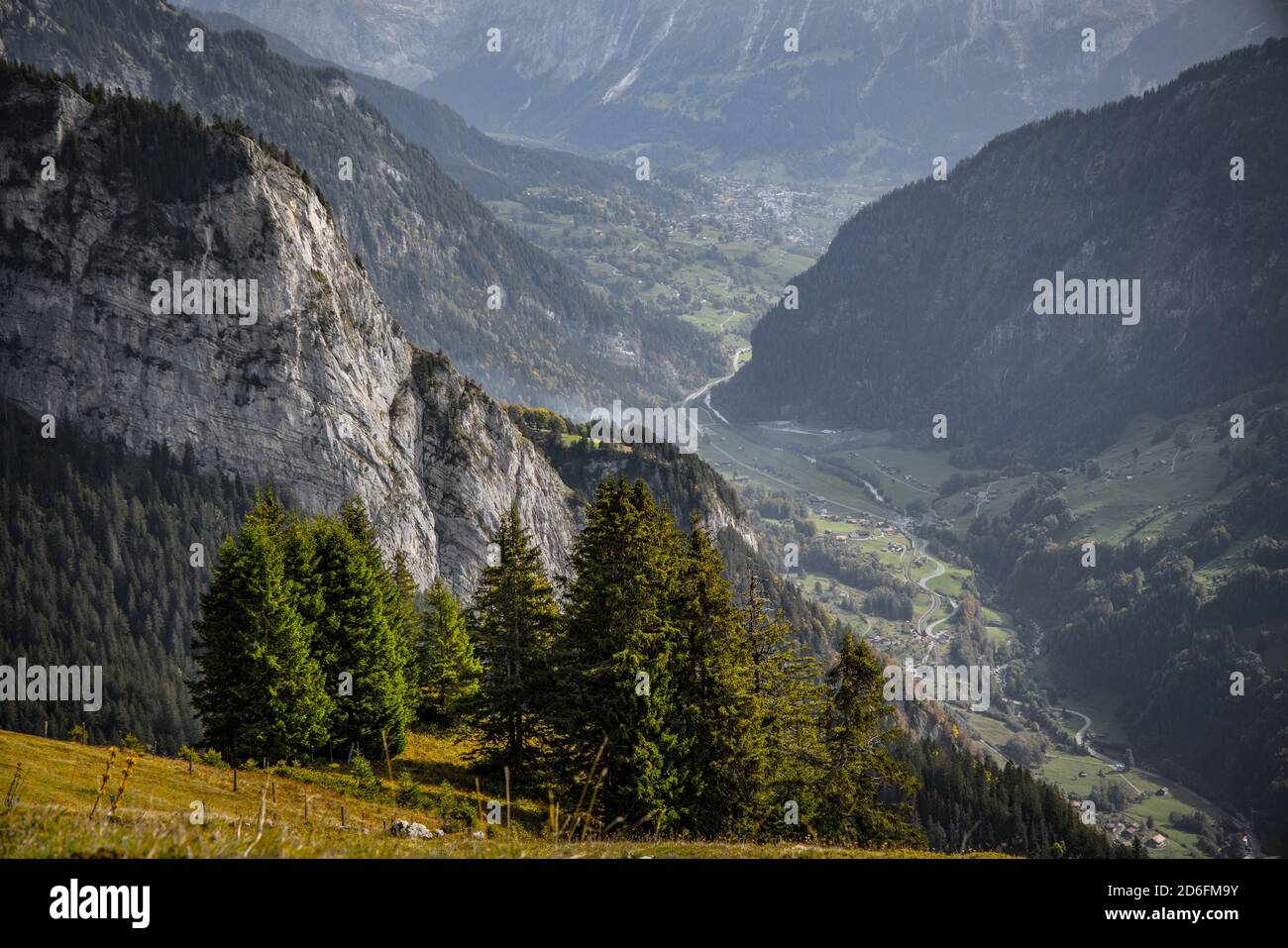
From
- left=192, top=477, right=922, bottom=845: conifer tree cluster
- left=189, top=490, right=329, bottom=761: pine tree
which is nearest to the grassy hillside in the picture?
left=189, top=490, right=329, bottom=761: pine tree

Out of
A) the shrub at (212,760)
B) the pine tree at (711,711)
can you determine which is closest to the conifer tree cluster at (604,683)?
the pine tree at (711,711)

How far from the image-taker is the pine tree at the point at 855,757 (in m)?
49.7

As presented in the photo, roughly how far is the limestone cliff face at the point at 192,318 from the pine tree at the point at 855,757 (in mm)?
111389

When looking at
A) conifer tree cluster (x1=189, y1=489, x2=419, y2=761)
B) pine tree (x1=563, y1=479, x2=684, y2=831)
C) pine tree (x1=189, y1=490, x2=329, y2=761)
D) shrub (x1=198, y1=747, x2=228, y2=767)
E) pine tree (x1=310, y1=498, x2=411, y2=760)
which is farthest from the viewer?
pine tree (x1=310, y1=498, x2=411, y2=760)

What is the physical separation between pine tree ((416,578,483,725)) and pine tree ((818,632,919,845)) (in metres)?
22.5

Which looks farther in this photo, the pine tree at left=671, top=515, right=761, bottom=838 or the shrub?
the shrub

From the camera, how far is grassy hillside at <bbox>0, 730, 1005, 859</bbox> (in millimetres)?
15000

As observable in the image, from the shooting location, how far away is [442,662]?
65.8 metres

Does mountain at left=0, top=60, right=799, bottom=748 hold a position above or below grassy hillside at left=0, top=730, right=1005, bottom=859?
above

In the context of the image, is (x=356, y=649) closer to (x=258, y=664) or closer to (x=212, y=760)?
(x=258, y=664)

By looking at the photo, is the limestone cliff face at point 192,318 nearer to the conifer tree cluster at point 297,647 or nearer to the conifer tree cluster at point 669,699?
the conifer tree cluster at point 297,647

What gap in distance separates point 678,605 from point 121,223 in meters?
148

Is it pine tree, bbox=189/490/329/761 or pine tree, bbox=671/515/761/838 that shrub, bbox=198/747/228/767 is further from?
pine tree, bbox=671/515/761/838
